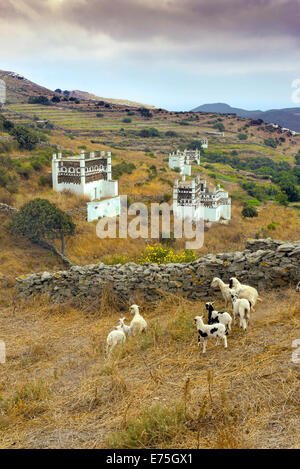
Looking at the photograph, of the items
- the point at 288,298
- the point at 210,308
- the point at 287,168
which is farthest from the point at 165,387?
the point at 287,168

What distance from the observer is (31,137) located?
3650 cm

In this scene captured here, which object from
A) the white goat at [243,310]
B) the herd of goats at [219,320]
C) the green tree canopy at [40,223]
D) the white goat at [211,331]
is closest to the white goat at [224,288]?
the herd of goats at [219,320]

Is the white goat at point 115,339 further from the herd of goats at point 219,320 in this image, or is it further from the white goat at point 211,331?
the white goat at point 211,331

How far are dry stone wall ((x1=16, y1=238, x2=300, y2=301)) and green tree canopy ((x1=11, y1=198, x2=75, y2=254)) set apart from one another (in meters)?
10.8

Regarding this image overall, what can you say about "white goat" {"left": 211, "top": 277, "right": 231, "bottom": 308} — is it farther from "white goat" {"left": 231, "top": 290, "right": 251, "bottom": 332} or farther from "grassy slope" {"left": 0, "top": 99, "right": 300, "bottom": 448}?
"white goat" {"left": 231, "top": 290, "right": 251, "bottom": 332}

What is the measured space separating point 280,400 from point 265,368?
2.26 feet

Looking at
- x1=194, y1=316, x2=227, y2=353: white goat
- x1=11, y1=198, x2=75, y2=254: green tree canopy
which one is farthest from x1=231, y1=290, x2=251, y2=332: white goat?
x1=11, y1=198, x2=75, y2=254: green tree canopy

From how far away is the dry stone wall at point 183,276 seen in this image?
782 centimetres

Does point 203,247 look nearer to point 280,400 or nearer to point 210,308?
point 210,308

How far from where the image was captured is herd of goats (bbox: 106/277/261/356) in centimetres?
553

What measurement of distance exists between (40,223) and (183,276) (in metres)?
13.5

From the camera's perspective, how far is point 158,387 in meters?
4.72

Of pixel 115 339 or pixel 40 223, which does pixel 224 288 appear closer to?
pixel 115 339

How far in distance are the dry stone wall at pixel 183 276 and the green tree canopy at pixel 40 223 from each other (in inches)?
425
